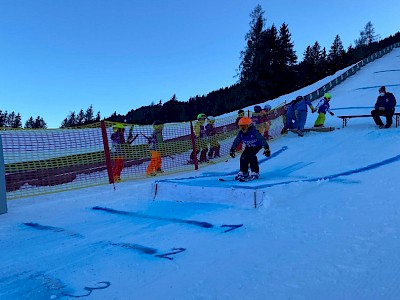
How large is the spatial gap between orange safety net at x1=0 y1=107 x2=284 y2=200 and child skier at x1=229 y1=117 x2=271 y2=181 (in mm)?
3318

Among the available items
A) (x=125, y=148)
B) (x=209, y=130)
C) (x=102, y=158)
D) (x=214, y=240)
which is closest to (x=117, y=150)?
(x=125, y=148)

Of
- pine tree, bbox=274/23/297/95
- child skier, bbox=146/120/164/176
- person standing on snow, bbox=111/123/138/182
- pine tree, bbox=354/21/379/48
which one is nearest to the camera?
person standing on snow, bbox=111/123/138/182

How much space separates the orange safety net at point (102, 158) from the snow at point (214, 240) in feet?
5.05

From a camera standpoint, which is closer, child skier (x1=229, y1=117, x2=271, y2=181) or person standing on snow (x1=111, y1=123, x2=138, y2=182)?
Answer: child skier (x1=229, y1=117, x2=271, y2=181)

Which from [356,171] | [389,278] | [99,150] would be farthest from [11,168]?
[389,278]

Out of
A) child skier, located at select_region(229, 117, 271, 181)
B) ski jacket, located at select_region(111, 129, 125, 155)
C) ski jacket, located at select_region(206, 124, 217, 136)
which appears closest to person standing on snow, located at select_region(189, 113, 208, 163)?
ski jacket, located at select_region(206, 124, 217, 136)

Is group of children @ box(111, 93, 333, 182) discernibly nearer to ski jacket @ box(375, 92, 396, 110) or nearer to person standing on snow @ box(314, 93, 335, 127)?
person standing on snow @ box(314, 93, 335, 127)

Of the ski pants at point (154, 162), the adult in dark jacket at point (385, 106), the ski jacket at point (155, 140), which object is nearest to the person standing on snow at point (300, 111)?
the adult in dark jacket at point (385, 106)

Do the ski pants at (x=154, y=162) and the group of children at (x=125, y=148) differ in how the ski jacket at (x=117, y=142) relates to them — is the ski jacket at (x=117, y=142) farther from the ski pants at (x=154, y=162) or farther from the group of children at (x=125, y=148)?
the ski pants at (x=154, y=162)

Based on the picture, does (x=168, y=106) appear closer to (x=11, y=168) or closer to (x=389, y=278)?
(x=11, y=168)

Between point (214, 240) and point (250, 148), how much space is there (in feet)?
12.4

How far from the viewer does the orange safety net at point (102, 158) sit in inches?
393

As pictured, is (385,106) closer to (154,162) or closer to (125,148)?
(154,162)

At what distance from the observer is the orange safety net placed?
9.99m
